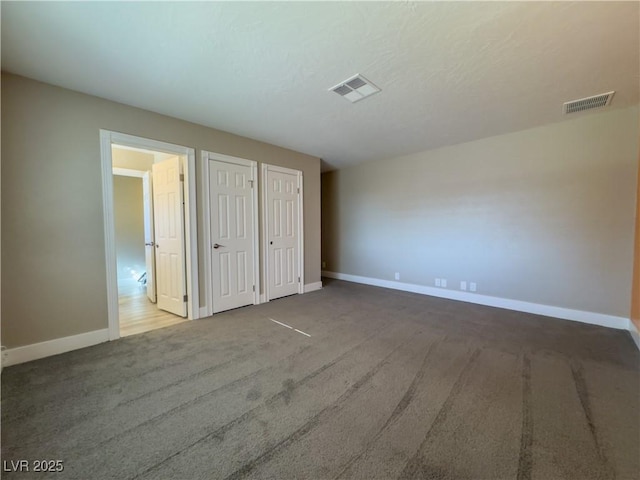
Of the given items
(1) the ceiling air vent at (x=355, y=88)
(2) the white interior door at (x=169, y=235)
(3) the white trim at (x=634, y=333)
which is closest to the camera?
(1) the ceiling air vent at (x=355, y=88)

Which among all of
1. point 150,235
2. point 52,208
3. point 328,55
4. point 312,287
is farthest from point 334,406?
point 150,235

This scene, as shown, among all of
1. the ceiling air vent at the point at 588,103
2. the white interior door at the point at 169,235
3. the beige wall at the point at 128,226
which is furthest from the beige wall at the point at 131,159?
the ceiling air vent at the point at 588,103

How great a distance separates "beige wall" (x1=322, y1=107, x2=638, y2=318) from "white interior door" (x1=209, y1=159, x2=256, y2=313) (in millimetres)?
2749

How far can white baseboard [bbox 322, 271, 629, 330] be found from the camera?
10.7ft

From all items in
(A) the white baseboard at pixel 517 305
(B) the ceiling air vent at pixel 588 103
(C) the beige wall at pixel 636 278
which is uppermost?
(B) the ceiling air vent at pixel 588 103

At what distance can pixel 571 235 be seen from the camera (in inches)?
137

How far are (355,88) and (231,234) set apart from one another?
259 centimetres

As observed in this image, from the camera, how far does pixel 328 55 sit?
2.11 metres

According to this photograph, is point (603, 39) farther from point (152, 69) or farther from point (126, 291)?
point (126, 291)

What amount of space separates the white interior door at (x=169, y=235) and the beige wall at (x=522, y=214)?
3.72 meters

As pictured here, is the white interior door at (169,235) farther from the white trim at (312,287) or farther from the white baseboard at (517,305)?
the white baseboard at (517,305)

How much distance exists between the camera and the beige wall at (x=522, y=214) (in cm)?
321

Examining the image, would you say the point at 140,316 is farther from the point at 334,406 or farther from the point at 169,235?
the point at 334,406

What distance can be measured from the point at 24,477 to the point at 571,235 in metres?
5.47
